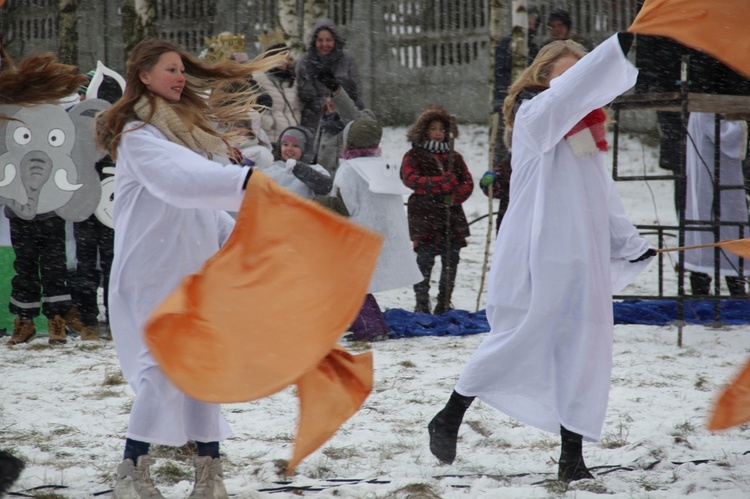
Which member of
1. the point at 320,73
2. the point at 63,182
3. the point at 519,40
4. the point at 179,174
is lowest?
the point at 63,182

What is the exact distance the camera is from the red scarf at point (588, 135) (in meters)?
4.38

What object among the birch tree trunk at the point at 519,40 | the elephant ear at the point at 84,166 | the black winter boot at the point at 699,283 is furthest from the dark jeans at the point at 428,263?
the birch tree trunk at the point at 519,40

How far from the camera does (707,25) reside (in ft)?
13.0

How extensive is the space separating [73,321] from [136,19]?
18.9ft

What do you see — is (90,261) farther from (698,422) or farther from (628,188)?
(628,188)

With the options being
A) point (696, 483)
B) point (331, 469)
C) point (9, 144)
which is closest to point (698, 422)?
point (696, 483)

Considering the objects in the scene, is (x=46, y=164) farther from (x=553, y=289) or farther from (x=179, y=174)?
(x=553, y=289)

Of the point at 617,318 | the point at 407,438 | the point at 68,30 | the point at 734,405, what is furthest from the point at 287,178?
the point at 68,30

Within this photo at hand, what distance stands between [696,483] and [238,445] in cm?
230

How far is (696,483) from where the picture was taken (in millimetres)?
4223

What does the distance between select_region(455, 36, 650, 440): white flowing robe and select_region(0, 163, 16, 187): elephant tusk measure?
4.87 metres

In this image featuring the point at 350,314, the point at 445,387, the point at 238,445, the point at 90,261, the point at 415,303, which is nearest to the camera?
the point at 350,314

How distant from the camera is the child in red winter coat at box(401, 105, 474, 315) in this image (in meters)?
9.20

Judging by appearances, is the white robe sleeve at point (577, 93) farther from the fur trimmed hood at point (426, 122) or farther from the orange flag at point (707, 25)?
the fur trimmed hood at point (426, 122)
